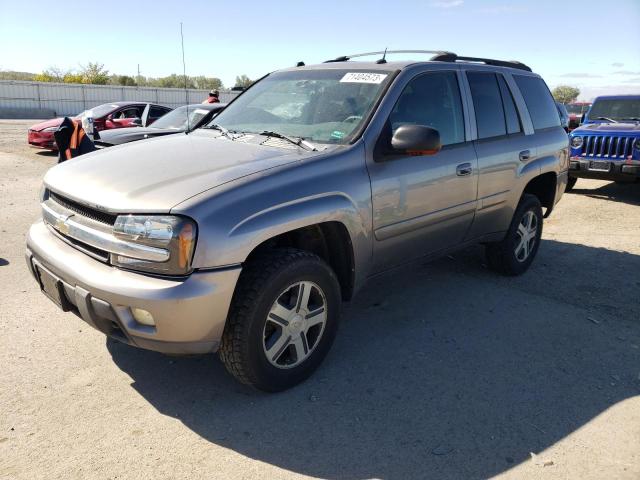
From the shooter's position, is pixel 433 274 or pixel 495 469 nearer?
pixel 495 469

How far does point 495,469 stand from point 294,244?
1.70 m

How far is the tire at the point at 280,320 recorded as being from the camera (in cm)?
285

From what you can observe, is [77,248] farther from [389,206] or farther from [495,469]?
[495,469]

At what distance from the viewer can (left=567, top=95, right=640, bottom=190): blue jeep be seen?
354 inches

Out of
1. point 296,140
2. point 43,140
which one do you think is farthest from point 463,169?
point 43,140

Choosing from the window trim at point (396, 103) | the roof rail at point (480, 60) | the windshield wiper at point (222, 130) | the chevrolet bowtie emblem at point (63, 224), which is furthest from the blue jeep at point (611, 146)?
the chevrolet bowtie emblem at point (63, 224)

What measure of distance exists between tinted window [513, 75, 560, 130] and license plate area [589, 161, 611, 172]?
4.31 meters

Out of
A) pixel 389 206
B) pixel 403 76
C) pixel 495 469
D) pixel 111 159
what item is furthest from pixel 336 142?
pixel 495 469

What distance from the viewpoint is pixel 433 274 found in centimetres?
531

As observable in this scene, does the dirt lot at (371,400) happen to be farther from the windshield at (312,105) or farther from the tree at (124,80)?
the tree at (124,80)

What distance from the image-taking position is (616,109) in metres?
10.3

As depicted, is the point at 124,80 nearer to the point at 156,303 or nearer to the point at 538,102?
the point at 538,102

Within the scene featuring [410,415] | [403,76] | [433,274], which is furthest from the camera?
[433,274]

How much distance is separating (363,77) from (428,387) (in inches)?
85.2
